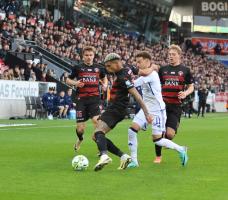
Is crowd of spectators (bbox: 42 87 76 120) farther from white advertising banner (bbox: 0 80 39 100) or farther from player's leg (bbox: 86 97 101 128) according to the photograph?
player's leg (bbox: 86 97 101 128)

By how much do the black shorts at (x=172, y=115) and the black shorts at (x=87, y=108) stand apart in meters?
2.23

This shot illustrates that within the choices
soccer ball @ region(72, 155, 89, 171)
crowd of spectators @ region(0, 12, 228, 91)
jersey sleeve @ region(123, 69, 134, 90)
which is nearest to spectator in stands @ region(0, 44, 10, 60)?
crowd of spectators @ region(0, 12, 228, 91)

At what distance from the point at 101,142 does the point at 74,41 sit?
34.3m

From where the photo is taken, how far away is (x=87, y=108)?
1727cm

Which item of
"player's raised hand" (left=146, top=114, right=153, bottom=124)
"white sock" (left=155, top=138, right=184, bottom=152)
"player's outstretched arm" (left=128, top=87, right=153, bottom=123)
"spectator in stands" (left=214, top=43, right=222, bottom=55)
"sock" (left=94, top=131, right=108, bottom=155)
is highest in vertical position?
"spectator in stands" (left=214, top=43, right=222, bottom=55)

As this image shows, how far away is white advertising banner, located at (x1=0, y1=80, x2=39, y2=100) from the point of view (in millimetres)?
35125

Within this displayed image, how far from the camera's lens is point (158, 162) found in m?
14.6

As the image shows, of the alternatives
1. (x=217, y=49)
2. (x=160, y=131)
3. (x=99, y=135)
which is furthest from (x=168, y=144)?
(x=217, y=49)

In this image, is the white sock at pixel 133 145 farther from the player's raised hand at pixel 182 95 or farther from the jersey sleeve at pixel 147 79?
the player's raised hand at pixel 182 95

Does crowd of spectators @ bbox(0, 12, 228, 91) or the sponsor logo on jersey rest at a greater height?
crowd of spectators @ bbox(0, 12, 228, 91)

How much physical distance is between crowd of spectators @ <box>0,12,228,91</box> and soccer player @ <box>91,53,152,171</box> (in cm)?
2452

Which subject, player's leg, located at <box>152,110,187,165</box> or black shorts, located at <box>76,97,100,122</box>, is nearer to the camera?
player's leg, located at <box>152,110,187,165</box>

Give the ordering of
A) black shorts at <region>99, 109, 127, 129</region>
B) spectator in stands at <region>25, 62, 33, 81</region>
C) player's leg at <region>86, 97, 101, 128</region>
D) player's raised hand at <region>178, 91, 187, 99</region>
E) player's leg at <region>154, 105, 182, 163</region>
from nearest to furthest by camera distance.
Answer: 1. black shorts at <region>99, 109, 127, 129</region>
2. player's raised hand at <region>178, 91, 187, 99</region>
3. player's leg at <region>154, 105, 182, 163</region>
4. player's leg at <region>86, 97, 101, 128</region>
5. spectator in stands at <region>25, 62, 33, 81</region>

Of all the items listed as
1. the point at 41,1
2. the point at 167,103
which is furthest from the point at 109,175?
the point at 41,1
